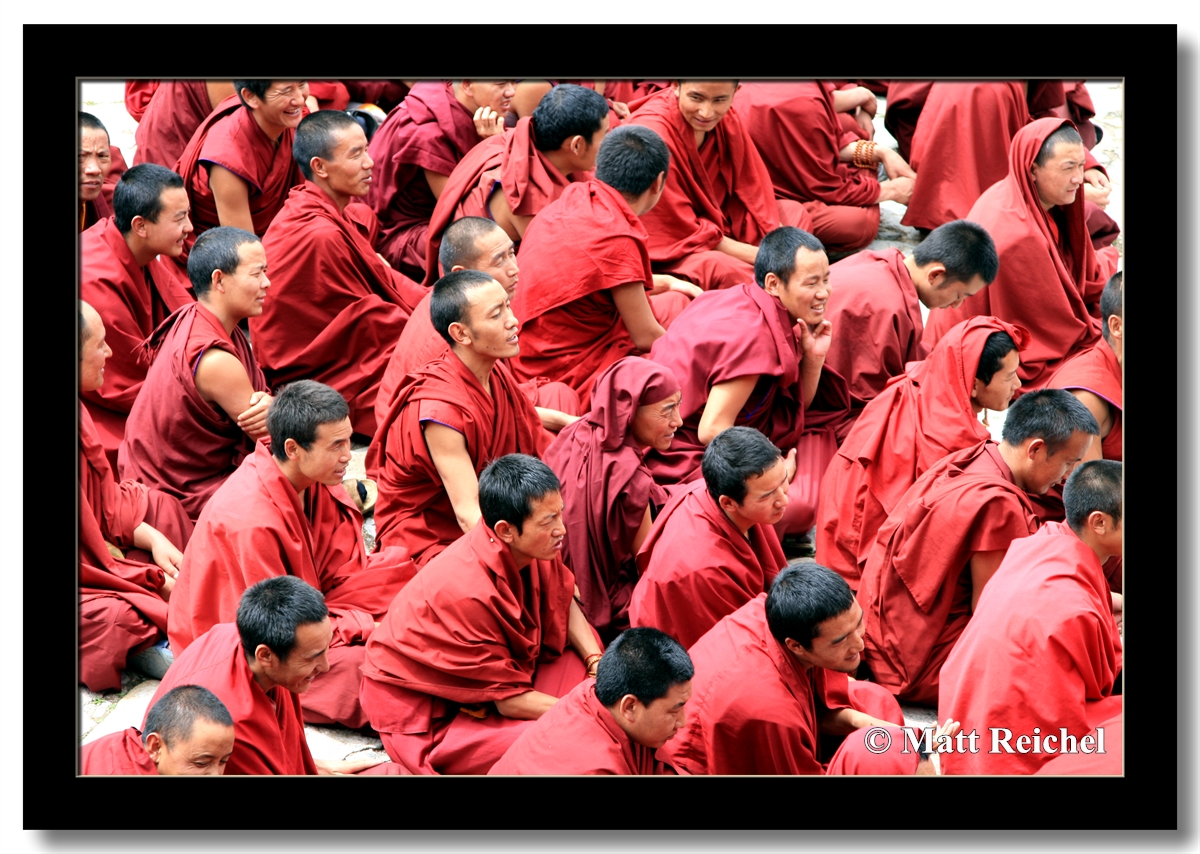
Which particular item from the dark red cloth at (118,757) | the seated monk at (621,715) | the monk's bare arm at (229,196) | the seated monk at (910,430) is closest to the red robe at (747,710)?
the seated monk at (621,715)

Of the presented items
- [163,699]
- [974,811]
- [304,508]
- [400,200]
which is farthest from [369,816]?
[400,200]

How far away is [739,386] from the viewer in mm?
7156

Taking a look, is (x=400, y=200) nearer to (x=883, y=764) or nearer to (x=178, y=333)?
(x=178, y=333)

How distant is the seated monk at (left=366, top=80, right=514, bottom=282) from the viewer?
336 inches

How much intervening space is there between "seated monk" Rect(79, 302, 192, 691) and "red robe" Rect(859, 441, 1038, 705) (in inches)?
89.7

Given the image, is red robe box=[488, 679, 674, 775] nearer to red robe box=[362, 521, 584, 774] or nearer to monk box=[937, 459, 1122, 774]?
red robe box=[362, 521, 584, 774]

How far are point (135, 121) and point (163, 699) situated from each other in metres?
3.46

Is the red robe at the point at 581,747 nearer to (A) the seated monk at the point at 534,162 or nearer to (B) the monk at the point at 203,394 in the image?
(B) the monk at the point at 203,394

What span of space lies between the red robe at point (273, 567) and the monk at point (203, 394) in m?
0.59

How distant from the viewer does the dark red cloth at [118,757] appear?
572cm

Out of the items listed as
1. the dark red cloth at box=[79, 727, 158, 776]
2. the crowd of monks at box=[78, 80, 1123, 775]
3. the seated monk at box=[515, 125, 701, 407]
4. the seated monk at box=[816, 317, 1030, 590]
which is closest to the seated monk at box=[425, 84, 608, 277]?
the crowd of monks at box=[78, 80, 1123, 775]

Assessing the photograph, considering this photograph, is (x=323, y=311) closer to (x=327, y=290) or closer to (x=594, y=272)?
(x=327, y=290)

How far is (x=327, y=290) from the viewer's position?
7906 millimetres

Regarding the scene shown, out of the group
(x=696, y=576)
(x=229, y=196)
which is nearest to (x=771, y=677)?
(x=696, y=576)
